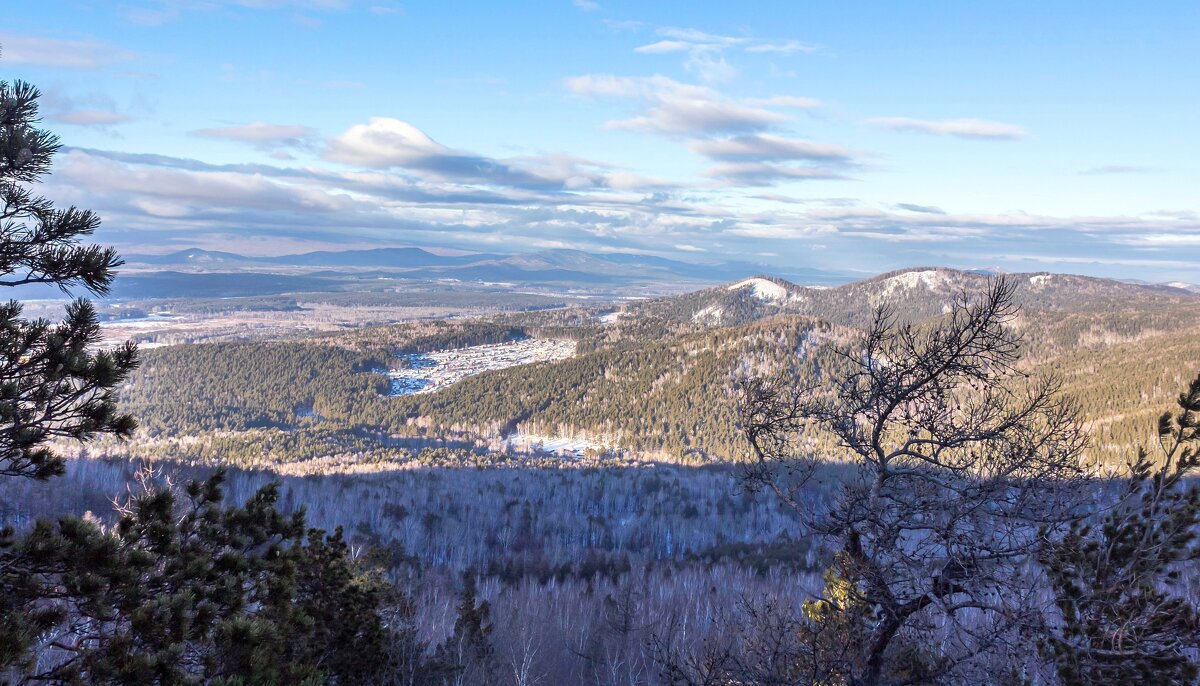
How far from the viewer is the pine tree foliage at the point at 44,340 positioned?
692 cm

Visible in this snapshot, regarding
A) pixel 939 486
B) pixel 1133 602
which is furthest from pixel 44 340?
pixel 1133 602

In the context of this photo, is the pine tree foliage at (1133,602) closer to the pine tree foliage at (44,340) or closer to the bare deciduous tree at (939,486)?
the bare deciduous tree at (939,486)

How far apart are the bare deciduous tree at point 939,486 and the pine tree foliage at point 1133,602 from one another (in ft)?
2.94

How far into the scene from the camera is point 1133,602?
10578 millimetres

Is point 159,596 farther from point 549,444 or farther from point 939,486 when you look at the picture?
point 549,444

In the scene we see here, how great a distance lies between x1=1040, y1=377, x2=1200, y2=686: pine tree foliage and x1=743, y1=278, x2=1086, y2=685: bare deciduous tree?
2.94 ft

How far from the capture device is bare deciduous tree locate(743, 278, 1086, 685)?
1029cm

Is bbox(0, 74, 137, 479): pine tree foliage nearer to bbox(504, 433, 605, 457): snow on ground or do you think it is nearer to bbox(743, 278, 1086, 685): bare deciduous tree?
bbox(743, 278, 1086, 685): bare deciduous tree

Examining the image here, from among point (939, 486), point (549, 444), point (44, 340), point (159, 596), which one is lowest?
point (549, 444)

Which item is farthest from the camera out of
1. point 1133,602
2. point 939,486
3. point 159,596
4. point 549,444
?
point 549,444

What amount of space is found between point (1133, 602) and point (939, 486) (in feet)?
11.5

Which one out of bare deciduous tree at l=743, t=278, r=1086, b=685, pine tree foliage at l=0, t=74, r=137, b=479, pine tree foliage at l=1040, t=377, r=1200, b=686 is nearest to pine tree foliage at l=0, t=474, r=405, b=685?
pine tree foliage at l=0, t=74, r=137, b=479

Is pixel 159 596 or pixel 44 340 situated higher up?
pixel 44 340

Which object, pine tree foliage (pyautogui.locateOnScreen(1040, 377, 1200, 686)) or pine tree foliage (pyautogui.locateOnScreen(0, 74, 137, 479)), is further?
pine tree foliage (pyautogui.locateOnScreen(1040, 377, 1200, 686))
